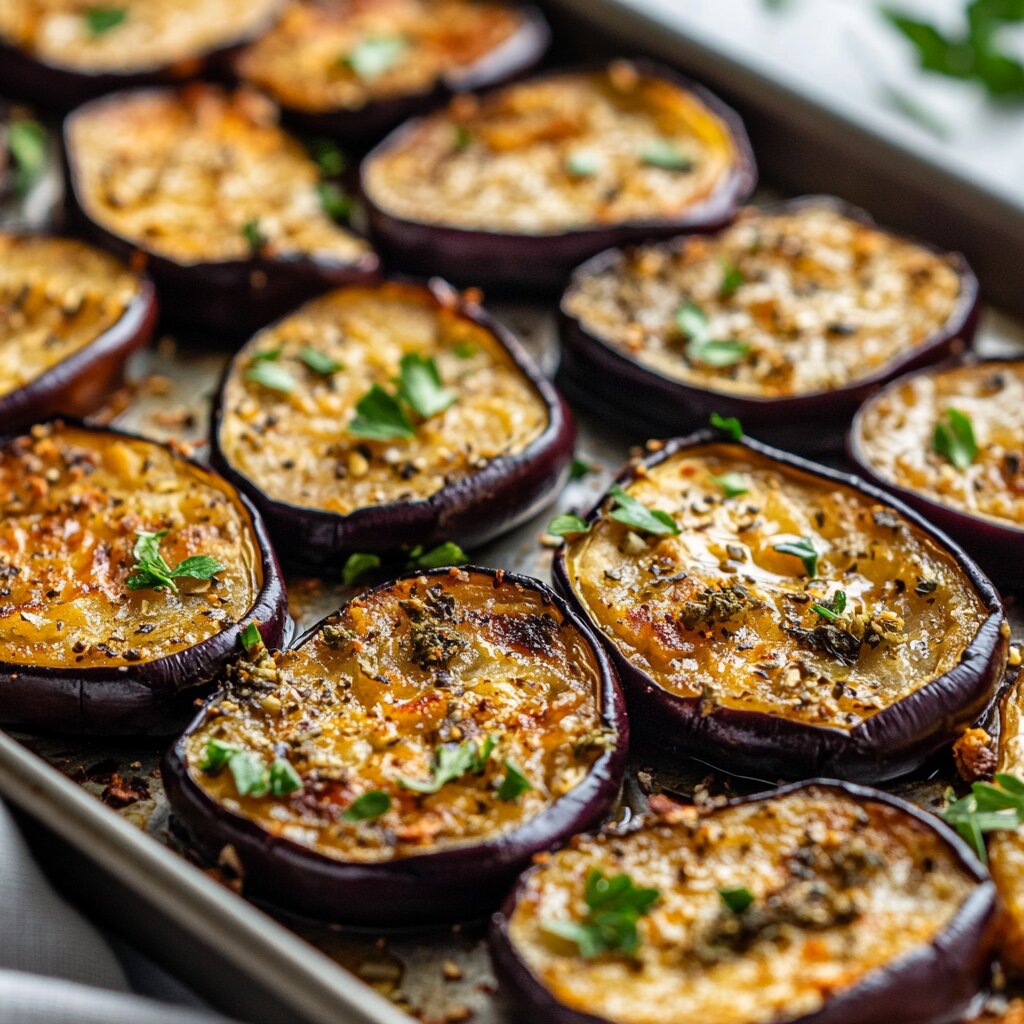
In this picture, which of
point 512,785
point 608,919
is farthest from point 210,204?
point 608,919

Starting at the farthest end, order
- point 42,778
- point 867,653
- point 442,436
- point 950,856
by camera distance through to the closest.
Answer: point 442,436, point 867,653, point 42,778, point 950,856

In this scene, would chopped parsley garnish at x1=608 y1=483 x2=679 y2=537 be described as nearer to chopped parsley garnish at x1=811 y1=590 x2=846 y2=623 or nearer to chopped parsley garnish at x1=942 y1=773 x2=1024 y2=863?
chopped parsley garnish at x1=811 y1=590 x2=846 y2=623

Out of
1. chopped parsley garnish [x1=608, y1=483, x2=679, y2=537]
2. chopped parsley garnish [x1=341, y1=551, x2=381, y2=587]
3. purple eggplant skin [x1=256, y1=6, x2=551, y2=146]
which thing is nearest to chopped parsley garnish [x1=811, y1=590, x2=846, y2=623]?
chopped parsley garnish [x1=608, y1=483, x2=679, y2=537]

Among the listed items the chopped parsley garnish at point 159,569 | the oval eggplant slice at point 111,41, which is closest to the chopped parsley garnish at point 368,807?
the chopped parsley garnish at point 159,569

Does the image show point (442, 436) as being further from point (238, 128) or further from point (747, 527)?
point (238, 128)

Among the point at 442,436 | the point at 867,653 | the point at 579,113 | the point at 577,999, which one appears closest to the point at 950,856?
the point at 867,653

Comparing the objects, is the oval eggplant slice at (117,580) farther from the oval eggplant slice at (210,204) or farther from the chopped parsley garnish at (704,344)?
the chopped parsley garnish at (704,344)

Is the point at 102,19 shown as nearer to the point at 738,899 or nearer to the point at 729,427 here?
the point at 729,427
